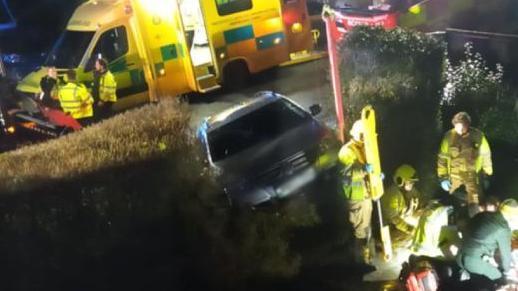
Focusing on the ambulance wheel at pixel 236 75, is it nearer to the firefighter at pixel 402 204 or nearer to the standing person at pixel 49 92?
the standing person at pixel 49 92

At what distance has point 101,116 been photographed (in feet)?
23.2

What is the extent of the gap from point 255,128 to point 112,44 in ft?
7.00

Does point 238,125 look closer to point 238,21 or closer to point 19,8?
point 238,21

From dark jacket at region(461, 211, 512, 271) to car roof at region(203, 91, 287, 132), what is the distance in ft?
9.14

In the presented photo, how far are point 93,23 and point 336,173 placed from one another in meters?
3.56

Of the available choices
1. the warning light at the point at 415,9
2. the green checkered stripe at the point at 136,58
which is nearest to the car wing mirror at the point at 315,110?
the green checkered stripe at the point at 136,58

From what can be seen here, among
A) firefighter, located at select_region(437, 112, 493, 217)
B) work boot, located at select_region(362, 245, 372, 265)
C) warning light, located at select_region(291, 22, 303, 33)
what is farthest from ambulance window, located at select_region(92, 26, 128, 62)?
firefighter, located at select_region(437, 112, 493, 217)

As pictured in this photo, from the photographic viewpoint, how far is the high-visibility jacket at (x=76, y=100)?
6.81m

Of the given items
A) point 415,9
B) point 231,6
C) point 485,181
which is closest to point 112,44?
point 231,6

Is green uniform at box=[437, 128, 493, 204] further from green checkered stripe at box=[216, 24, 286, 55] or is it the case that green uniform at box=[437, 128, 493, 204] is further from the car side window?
the car side window

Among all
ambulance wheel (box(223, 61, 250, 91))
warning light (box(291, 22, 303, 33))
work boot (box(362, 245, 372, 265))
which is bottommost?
work boot (box(362, 245, 372, 265))

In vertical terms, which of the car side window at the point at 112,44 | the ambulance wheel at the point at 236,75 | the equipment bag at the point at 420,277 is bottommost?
the equipment bag at the point at 420,277

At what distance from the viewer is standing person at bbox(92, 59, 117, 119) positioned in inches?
281

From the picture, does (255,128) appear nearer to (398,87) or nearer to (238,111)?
(238,111)
